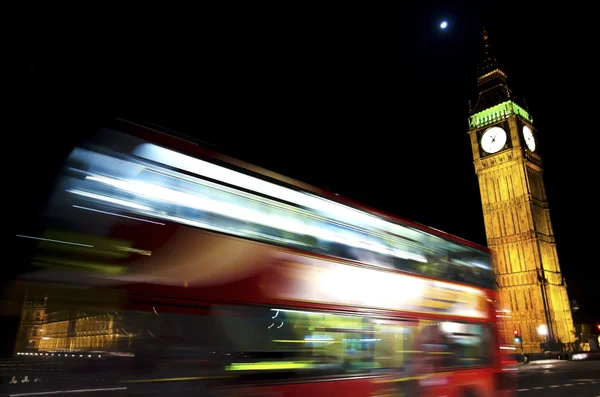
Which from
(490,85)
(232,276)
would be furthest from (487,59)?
(232,276)

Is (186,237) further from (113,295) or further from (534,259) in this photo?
(534,259)

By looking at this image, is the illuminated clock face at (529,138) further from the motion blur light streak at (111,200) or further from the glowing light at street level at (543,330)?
the motion blur light streak at (111,200)

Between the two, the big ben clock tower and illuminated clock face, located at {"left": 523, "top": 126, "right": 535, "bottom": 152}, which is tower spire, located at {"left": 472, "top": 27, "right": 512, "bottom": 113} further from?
illuminated clock face, located at {"left": 523, "top": 126, "right": 535, "bottom": 152}

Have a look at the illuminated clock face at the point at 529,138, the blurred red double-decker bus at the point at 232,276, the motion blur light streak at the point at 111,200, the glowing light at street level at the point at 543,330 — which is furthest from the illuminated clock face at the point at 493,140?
the motion blur light streak at the point at 111,200

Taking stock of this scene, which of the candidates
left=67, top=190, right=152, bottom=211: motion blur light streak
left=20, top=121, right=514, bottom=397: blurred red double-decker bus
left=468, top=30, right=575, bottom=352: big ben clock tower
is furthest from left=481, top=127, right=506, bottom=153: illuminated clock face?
left=67, top=190, right=152, bottom=211: motion blur light streak

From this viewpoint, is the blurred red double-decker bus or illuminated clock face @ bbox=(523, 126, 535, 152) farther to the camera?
illuminated clock face @ bbox=(523, 126, 535, 152)

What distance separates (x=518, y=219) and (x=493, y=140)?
30.8 ft

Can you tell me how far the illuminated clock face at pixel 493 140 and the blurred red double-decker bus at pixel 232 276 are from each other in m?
48.3

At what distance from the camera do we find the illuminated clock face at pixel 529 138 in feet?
164

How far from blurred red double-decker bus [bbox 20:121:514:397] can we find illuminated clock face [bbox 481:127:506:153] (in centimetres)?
4834

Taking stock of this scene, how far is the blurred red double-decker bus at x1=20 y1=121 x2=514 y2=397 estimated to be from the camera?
148 inches

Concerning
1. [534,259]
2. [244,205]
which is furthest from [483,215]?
[244,205]

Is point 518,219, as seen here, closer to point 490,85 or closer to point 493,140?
point 493,140

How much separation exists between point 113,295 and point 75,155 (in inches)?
49.8
